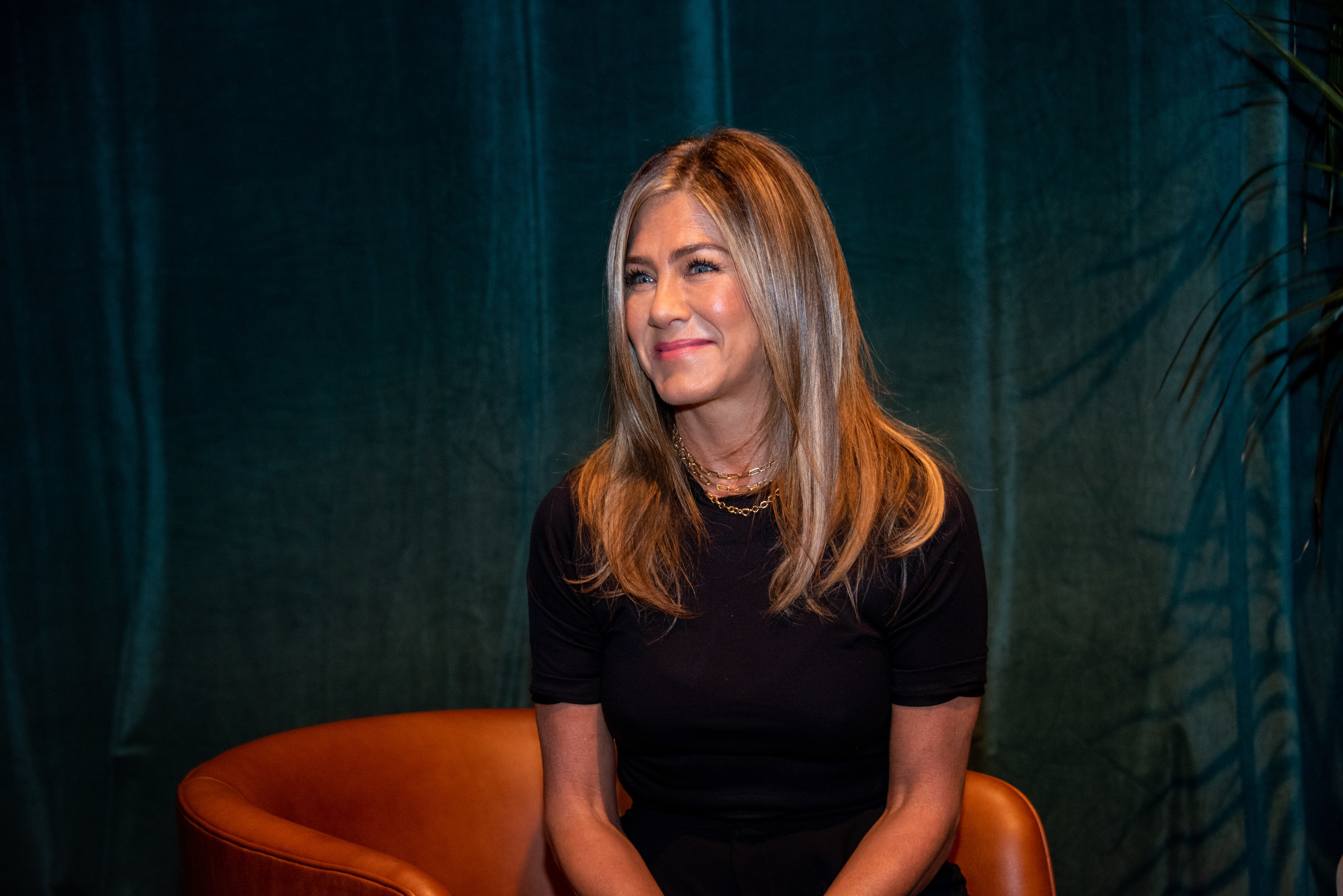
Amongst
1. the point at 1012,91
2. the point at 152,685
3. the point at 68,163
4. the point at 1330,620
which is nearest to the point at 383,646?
the point at 152,685

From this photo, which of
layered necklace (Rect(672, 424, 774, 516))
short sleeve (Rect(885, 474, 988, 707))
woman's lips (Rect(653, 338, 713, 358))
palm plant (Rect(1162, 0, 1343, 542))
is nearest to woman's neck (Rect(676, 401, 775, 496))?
layered necklace (Rect(672, 424, 774, 516))

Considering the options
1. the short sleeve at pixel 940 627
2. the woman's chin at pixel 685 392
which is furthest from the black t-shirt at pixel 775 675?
the woman's chin at pixel 685 392

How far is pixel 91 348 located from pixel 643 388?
1.51 metres

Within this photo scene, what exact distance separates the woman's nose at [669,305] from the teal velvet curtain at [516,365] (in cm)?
88

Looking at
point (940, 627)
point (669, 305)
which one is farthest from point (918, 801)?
point (669, 305)

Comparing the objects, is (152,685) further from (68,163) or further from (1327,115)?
(1327,115)

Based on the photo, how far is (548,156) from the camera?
2.15 meters

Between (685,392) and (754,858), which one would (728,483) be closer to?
(685,392)

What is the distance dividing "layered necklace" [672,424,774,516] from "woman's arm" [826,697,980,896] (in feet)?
1.00

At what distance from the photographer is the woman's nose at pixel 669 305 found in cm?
126

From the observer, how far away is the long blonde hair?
49.6 inches

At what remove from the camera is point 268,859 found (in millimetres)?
1171

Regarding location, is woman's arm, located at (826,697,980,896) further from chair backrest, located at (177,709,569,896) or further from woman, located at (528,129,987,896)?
chair backrest, located at (177,709,569,896)

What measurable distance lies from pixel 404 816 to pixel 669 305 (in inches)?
34.3
